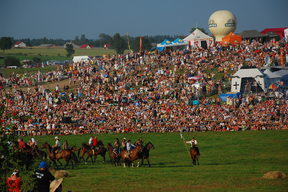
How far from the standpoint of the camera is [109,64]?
250 feet

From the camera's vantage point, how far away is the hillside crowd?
178 feet

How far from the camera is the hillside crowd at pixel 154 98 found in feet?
178

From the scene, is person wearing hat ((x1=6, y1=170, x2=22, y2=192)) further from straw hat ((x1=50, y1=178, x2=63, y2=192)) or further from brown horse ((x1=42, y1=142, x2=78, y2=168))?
brown horse ((x1=42, y1=142, x2=78, y2=168))

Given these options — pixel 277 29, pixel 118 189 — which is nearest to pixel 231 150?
pixel 118 189

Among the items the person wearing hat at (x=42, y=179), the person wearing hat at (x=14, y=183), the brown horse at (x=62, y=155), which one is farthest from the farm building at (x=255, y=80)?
the person wearing hat at (x=14, y=183)

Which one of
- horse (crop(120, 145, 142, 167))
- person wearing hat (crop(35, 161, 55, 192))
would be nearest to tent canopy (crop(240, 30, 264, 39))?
horse (crop(120, 145, 142, 167))

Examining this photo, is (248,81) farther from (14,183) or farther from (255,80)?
(14,183)

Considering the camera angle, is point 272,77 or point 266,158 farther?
point 272,77

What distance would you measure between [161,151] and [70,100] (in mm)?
27290

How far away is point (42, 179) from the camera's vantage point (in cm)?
1514

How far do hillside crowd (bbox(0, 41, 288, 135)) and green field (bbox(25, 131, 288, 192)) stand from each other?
7.79m

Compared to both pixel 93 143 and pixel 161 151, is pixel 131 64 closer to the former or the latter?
pixel 161 151

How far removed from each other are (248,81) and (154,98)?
10.9 meters

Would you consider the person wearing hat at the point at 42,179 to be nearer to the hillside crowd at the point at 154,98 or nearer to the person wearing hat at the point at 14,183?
the person wearing hat at the point at 14,183
